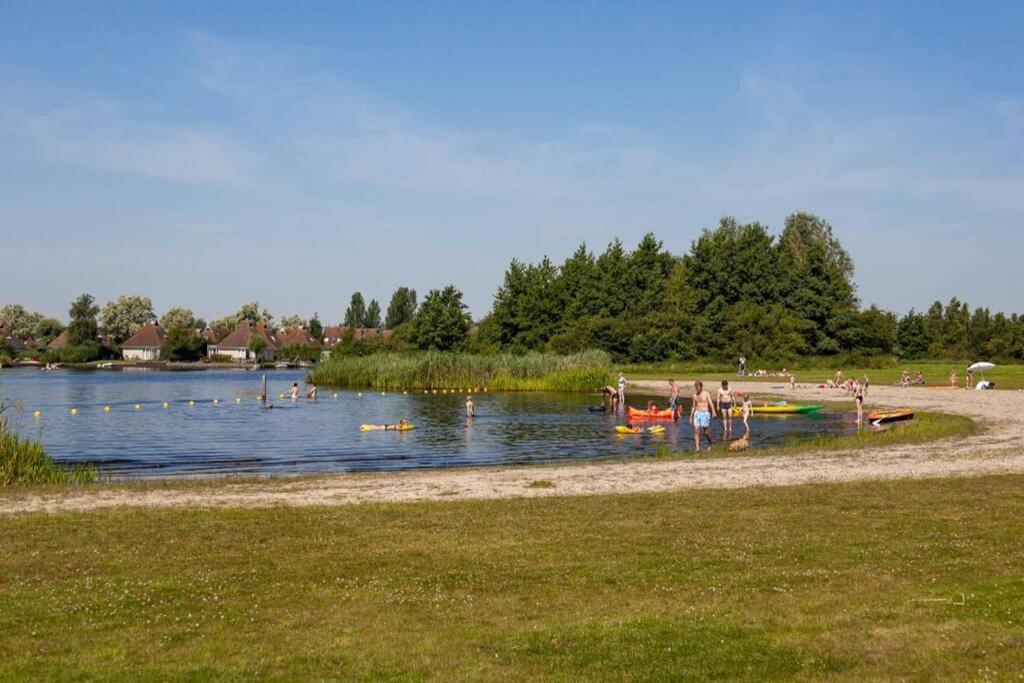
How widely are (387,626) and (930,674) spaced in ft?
17.1

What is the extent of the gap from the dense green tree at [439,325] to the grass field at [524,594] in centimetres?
8605

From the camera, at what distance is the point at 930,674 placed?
8.16 metres

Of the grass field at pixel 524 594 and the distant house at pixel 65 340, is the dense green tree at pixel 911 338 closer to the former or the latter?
the grass field at pixel 524 594

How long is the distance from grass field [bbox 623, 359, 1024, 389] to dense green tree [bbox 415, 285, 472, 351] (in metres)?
19.3

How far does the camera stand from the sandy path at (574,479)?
19.6m

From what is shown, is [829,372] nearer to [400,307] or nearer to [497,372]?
[497,372]

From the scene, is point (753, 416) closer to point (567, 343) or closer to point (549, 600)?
point (549, 600)

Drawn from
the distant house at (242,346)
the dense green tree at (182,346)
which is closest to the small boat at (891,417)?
the dense green tree at (182,346)

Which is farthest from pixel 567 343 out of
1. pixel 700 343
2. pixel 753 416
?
pixel 753 416

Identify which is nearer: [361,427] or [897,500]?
[897,500]

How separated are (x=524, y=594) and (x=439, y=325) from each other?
302 feet

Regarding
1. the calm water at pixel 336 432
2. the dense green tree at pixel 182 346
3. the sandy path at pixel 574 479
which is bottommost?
the calm water at pixel 336 432

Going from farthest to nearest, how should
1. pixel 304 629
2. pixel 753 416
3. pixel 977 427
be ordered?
1. pixel 753 416
2. pixel 977 427
3. pixel 304 629

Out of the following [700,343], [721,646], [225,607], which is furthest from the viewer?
[700,343]
